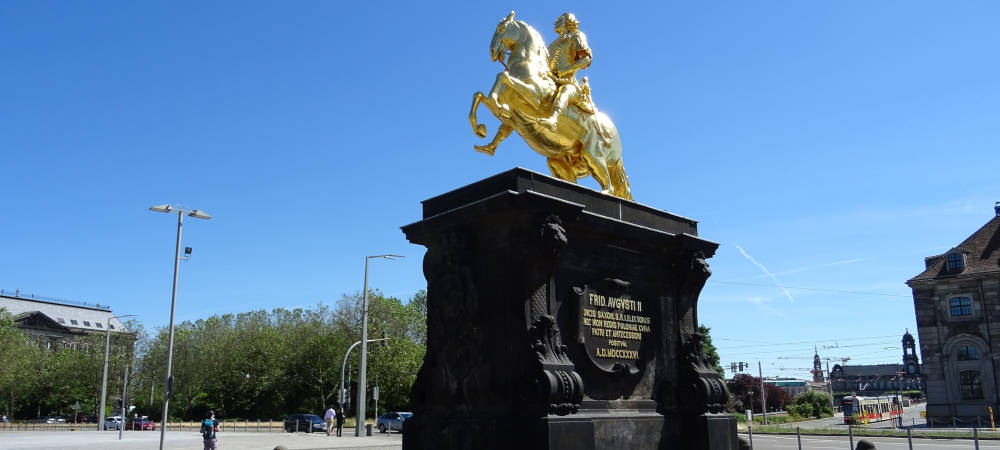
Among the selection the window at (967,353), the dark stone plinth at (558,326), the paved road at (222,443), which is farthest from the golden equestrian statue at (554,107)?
the window at (967,353)

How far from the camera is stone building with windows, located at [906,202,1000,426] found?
49.2 meters

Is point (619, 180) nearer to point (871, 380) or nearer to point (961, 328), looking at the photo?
point (961, 328)

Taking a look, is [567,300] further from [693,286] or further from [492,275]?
[693,286]

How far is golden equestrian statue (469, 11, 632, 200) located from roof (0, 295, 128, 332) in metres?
112

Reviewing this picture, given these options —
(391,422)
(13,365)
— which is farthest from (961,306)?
(13,365)

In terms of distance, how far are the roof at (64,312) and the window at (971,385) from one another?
103832 millimetres

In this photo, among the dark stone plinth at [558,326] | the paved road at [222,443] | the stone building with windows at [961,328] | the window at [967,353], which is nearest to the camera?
the dark stone plinth at [558,326]

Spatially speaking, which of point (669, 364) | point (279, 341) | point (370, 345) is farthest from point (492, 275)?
point (279, 341)

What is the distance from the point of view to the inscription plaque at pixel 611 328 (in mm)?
10297

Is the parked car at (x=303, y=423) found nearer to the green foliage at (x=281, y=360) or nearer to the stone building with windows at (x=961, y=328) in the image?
the green foliage at (x=281, y=360)

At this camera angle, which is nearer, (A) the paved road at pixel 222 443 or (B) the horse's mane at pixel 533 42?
(B) the horse's mane at pixel 533 42

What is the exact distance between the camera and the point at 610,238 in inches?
434

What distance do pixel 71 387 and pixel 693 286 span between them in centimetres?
8229


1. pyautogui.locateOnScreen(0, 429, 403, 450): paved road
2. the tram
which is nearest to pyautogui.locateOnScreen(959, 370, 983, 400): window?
the tram
